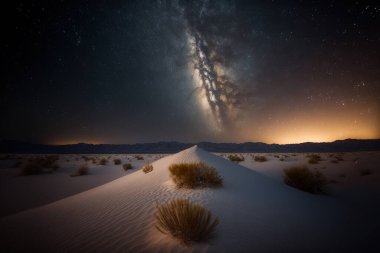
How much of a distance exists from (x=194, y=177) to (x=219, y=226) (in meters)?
2.10

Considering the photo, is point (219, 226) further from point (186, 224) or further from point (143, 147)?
point (143, 147)

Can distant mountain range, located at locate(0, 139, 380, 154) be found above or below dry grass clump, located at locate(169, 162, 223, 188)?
above

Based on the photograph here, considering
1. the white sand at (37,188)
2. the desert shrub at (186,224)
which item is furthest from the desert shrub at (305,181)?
the white sand at (37,188)

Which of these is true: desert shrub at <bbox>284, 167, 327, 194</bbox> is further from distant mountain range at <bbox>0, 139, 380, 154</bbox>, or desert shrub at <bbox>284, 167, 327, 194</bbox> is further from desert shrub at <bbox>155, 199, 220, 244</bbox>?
distant mountain range at <bbox>0, 139, 380, 154</bbox>

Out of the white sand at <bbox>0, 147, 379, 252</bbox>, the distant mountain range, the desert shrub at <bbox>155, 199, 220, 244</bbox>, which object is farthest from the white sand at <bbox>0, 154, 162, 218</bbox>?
the distant mountain range

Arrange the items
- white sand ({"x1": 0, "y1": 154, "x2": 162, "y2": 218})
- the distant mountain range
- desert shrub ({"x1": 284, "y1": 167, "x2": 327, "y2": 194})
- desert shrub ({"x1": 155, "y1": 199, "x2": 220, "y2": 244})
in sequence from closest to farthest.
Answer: desert shrub ({"x1": 155, "y1": 199, "x2": 220, "y2": 244}) < white sand ({"x1": 0, "y1": 154, "x2": 162, "y2": 218}) < desert shrub ({"x1": 284, "y1": 167, "x2": 327, "y2": 194}) < the distant mountain range

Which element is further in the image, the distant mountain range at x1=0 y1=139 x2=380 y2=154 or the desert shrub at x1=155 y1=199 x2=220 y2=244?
the distant mountain range at x1=0 y1=139 x2=380 y2=154

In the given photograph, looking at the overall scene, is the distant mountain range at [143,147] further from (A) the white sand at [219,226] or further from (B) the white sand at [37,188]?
(A) the white sand at [219,226]

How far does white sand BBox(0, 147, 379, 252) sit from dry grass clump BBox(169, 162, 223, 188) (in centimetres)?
28

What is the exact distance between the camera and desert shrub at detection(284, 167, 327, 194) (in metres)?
7.80

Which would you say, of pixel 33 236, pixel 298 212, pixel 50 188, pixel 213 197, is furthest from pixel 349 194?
pixel 50 188

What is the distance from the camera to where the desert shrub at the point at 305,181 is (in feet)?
25.6

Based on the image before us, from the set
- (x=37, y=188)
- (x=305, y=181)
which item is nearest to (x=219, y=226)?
(x=305, y=181)

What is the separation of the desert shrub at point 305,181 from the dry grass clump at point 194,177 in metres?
4.32
